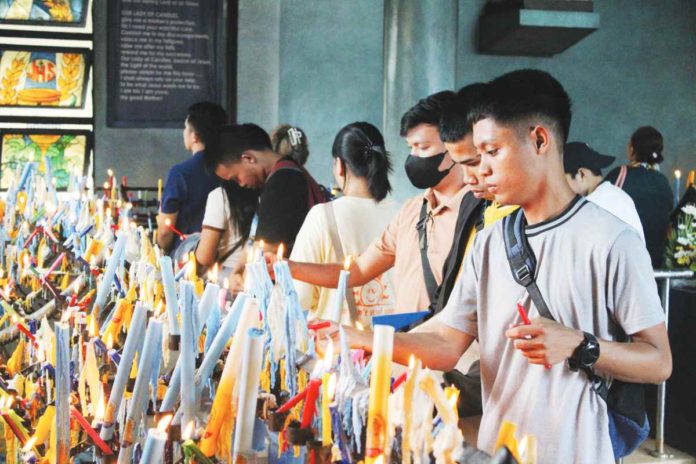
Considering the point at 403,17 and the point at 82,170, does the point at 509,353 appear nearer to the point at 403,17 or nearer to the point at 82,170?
the point at 403,17

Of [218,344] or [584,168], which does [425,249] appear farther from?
[218,344]

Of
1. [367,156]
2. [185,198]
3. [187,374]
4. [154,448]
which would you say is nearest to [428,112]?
[367,156]

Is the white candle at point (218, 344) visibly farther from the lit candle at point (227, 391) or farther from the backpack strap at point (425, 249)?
the backpack strap at point (425, 249)

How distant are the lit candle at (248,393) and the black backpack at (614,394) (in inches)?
32.9

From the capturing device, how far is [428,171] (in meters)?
3.02

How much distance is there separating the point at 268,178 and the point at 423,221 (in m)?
1.07

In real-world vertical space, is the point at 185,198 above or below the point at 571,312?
above

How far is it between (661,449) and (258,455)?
3565 mm

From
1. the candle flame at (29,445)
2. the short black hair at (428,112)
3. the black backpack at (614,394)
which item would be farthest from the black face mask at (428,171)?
the candle flame at (29,445)

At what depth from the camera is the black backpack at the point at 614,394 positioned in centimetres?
192

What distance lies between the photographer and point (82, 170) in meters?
7.55

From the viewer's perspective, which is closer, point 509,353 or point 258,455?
point 258,455

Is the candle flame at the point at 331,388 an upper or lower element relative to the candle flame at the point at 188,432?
upper

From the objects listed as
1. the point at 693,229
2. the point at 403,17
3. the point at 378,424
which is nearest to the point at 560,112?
the point at 378,424
